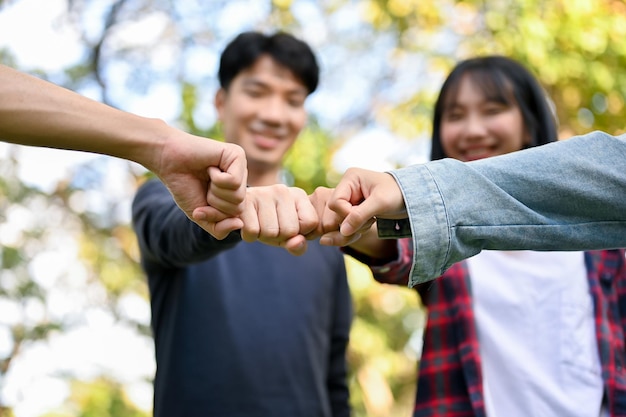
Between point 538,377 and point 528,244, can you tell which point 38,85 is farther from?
point 538,377

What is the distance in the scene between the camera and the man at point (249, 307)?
197 centimetres

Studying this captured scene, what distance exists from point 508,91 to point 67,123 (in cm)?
132

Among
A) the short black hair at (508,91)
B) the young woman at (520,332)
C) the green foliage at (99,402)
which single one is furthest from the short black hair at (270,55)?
the green foliage at (99,402)

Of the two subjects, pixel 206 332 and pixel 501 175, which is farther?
pixel 206 332

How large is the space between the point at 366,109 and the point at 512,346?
370 centimetres

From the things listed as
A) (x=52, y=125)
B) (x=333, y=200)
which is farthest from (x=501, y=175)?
(x=52, y=125)

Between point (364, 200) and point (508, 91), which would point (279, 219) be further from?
point (508, 91)

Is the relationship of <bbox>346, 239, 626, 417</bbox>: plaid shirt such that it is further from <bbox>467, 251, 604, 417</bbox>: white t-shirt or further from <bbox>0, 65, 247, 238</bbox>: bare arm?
<bbox>0, 65, 247, 238</bbox>: bare arm

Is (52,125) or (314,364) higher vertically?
(52,125)

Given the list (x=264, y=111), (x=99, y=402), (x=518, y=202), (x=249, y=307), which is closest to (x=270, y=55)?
(x=264, y=111)

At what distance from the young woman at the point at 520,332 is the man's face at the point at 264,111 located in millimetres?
646

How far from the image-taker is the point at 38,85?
4.27ft

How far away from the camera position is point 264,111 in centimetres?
240

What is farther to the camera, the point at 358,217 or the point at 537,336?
the point at 537,336
